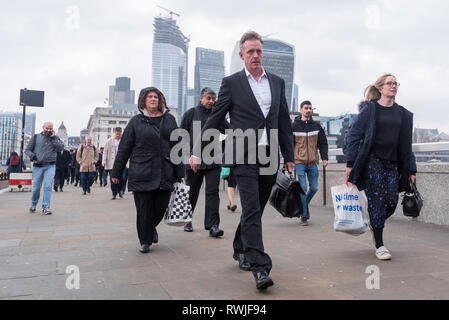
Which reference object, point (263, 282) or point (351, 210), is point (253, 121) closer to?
point (263, 282)

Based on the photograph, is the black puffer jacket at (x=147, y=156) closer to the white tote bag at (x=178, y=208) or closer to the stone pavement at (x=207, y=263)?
the white tote bag at (x=178, y=208)

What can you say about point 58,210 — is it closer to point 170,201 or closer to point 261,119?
point 170,201

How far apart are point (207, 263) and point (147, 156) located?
147 centimetres

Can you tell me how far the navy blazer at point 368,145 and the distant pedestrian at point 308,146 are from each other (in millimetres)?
2216

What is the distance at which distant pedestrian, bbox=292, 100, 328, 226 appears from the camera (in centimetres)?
670

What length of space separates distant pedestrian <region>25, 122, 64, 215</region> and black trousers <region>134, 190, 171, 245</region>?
4.08 meters

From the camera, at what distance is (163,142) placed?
4.75m

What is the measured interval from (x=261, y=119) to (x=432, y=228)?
4.01 metres

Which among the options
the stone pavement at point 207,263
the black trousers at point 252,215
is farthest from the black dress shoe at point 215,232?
the black trousers at point 252,215

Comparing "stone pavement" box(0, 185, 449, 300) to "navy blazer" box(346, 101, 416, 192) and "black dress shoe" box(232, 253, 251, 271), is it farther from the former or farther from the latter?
"navy blazer" box(346, 101, 416, 192)

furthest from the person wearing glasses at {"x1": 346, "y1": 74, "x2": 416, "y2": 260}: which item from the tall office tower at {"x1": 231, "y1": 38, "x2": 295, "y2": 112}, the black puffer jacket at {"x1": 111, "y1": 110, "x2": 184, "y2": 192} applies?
the tall office tower at {"x1": 231, "y1": 38, "x2": 295, "y2": 112}

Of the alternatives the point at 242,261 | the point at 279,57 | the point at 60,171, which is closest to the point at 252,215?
the point at 242,261

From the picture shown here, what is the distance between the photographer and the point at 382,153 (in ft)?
14.1

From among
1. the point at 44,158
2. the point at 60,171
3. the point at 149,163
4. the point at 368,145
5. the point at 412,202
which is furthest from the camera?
the point at 60,171
